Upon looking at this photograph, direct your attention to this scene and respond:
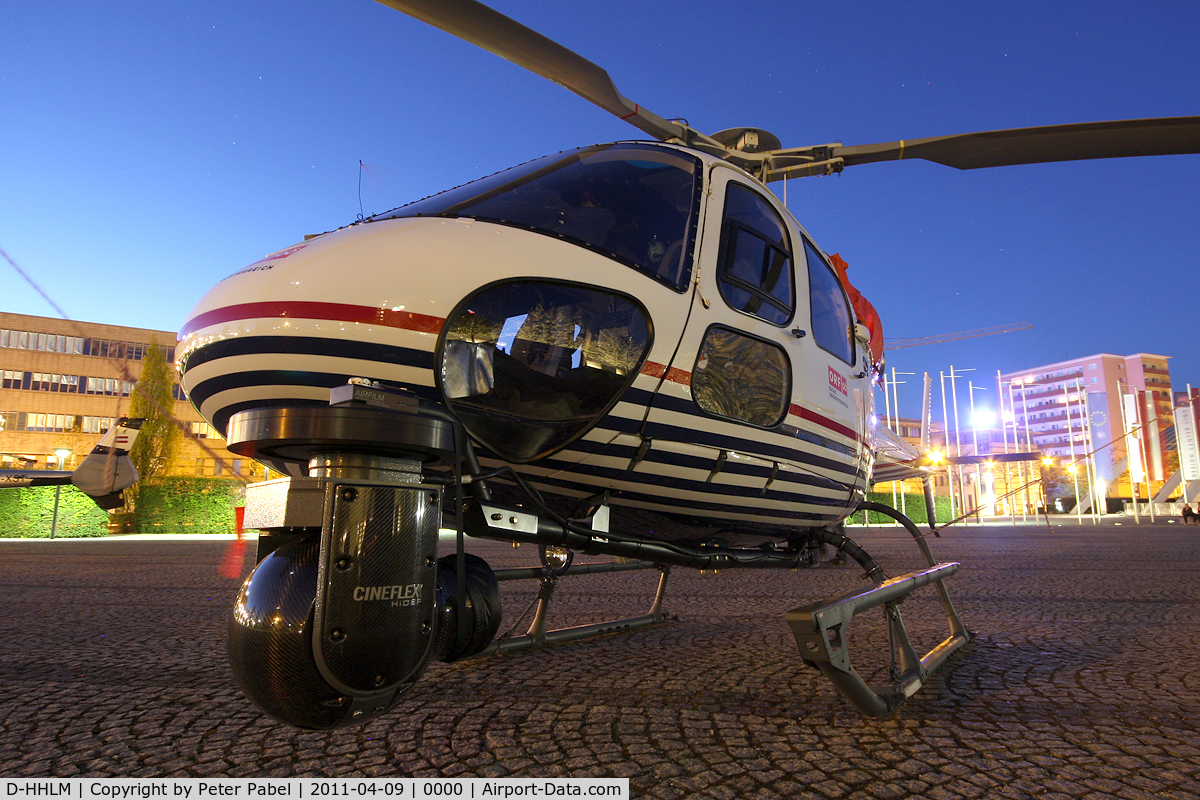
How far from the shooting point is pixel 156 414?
30.0 meters

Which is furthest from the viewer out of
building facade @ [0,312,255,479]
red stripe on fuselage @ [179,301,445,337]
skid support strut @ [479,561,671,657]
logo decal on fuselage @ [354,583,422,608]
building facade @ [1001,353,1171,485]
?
building facade @ [1001,353,1171,485]

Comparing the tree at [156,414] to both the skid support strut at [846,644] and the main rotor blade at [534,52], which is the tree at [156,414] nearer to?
the main rotor blade at [534,52]

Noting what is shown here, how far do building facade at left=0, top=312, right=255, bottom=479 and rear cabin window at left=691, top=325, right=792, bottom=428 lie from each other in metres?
51.9

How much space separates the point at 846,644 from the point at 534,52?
10.4 ft

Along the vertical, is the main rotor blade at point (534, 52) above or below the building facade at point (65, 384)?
below

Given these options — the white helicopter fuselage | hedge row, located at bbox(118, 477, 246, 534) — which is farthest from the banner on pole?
the white helicopter fuselage

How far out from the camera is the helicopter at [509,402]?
1.41 meters

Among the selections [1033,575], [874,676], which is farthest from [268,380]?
[1033,575]

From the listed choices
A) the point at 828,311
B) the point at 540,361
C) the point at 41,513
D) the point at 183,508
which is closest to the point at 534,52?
the point at 828,311

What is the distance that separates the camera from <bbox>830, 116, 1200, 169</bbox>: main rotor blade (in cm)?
377

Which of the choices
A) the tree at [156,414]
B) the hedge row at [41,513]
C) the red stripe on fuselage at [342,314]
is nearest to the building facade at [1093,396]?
the tree at [156,414]

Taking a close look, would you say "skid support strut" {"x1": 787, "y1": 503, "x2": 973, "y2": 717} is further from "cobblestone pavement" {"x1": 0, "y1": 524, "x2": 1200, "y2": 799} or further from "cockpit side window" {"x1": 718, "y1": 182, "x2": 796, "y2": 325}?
"cockpit side window" {"x1": 718, "y1": 182, "x2": 796, "y2": 325}

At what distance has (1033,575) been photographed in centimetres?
856

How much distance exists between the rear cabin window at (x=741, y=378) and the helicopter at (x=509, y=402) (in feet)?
0.04
